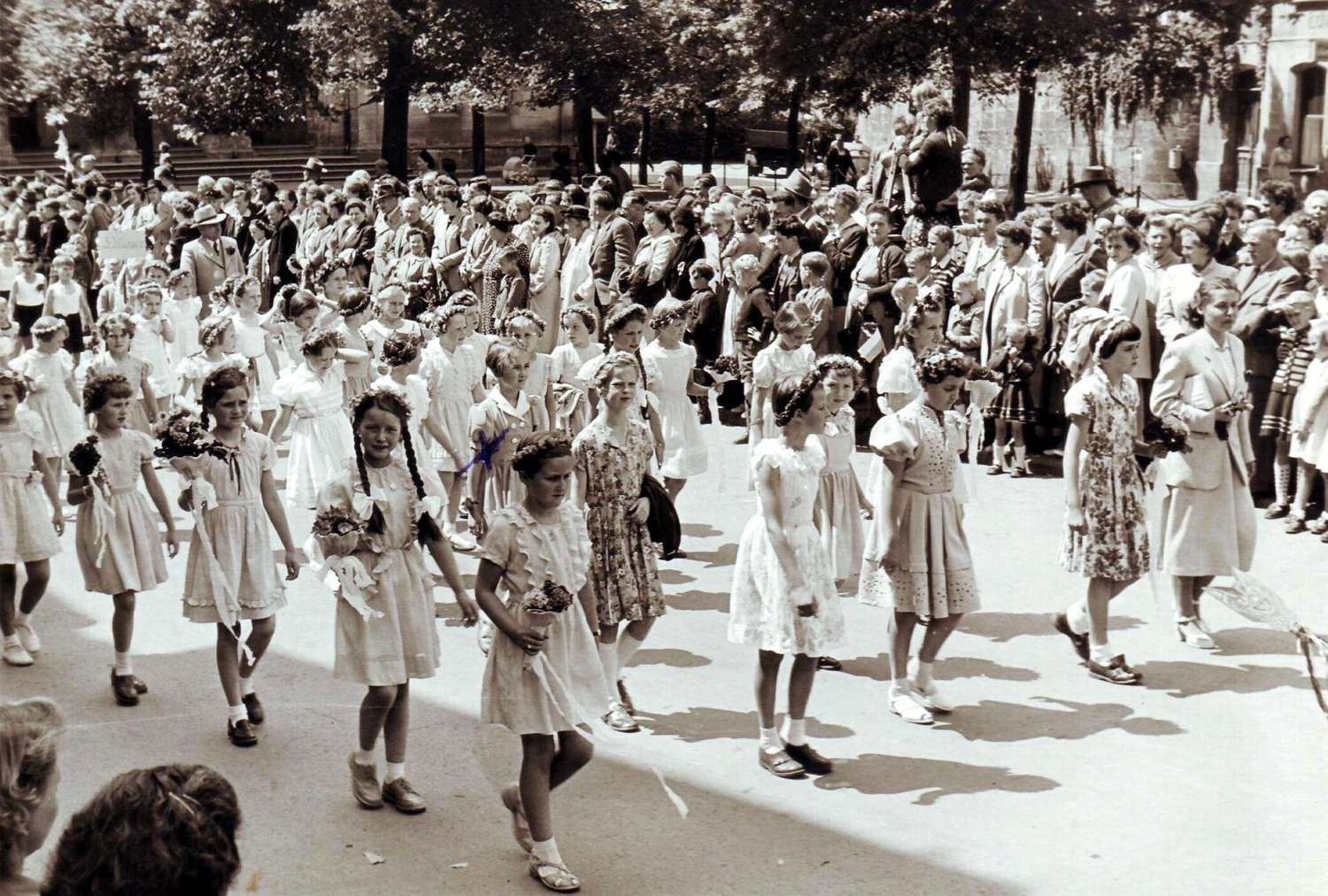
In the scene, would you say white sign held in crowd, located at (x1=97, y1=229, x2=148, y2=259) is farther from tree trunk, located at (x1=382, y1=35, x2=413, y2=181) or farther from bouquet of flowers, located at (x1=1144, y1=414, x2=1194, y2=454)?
bouquet of flowers, located at (x1=1144, y1=414, x2=1194, y2=454)

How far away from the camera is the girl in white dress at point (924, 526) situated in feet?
23.9

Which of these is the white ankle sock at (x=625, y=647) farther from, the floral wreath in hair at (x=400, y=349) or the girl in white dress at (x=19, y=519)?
the girl in white dress at (x=19, y=519)

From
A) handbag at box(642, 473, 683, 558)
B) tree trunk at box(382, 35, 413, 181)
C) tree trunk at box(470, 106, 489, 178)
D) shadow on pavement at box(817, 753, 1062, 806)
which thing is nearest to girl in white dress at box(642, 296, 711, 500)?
handbag at box(642, 473, 683, 558)

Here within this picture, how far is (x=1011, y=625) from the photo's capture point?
8.78m

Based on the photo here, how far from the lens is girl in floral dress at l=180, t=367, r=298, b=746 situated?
7191 mm

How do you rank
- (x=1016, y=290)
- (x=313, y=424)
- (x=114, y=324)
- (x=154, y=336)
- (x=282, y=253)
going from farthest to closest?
(x=282, y=253) → (x=154, y=336) → (x=1016, y=290) → (x=114, y=324) → (x=313, y=424)

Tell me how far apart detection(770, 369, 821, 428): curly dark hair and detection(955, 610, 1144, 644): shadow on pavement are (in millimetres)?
A: 2402

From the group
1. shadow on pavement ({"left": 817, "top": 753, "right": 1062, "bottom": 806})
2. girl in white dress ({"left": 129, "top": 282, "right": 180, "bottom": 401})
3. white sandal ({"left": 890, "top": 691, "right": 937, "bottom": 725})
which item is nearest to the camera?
shadow on pavement ({"left": 817, "top": 753, "right": 1062, "bottom": 806})

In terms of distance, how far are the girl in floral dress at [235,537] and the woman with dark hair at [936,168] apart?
8.57m

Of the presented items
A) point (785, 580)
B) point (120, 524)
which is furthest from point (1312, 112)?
point (120, 524)

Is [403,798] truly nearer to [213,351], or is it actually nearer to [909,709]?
[909,709]

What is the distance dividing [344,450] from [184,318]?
5.13 m

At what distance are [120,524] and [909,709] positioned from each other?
3896 millimetres

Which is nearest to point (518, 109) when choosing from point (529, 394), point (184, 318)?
point (184, 318)
